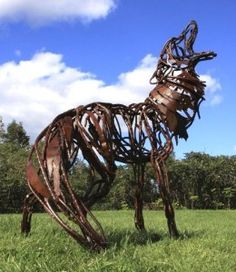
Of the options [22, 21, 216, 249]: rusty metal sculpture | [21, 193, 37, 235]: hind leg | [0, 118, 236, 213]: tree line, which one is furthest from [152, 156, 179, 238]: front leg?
[0, 118, 236, 213]: tree line

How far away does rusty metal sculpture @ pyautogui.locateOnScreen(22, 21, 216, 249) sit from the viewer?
6.23 m

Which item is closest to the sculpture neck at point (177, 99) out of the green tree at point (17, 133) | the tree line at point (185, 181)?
the tree line at point (185, 181)

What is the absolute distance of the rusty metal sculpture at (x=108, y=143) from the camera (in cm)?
623

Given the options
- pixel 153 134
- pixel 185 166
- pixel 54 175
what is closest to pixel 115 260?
pixel 54 175

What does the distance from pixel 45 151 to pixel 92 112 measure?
39.5 inches

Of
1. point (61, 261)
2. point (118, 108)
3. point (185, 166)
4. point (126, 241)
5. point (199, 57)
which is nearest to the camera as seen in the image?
point (61, 261)

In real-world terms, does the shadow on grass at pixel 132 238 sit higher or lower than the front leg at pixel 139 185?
lower

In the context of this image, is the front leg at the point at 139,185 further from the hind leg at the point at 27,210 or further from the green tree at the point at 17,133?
the green tree at the point at 17,133

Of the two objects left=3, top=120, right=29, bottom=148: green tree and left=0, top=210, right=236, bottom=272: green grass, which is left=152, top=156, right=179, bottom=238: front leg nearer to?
left=0, top=210, right=236, bottom=272: green grass

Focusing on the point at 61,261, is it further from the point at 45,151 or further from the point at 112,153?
the point at 112,153

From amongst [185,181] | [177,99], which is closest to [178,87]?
[177,99]

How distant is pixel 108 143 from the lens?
7121 millimetres

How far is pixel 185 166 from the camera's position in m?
26.1

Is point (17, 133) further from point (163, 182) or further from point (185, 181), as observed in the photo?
point (163, 182)
